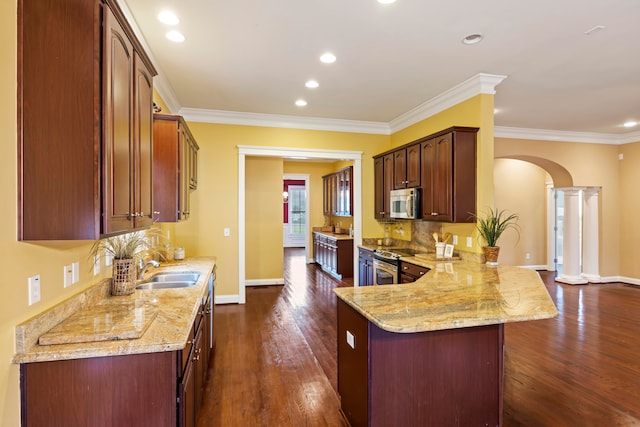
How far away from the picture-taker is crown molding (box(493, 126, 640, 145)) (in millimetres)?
6309

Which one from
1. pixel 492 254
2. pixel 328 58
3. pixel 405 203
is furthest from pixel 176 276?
pixel 492 254

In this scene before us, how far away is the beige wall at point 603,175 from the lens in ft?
21.7

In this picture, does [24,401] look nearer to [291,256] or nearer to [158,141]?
[158,141]

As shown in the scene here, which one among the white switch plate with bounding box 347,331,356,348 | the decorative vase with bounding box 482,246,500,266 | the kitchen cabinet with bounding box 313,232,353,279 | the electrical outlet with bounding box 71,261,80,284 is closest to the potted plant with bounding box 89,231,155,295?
the electrical outlet with bounding box 71,261,80,284

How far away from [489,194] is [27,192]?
397 cm

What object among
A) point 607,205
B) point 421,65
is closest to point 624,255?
point 607,205

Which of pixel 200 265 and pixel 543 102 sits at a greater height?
pixel 543 102

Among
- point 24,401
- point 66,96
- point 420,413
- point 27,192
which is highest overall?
point 66,96

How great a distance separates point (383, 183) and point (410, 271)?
1826 millimetres

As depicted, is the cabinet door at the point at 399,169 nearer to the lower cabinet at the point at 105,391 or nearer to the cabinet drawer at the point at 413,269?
the cabinet drawer at the point at 413,269

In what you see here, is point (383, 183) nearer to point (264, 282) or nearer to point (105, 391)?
point (264, 282)

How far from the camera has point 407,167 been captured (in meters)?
4.86

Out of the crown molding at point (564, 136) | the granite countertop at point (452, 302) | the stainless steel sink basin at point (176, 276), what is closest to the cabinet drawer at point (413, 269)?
the granite countertop at point (452, 302)

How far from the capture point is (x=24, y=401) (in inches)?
57.4
